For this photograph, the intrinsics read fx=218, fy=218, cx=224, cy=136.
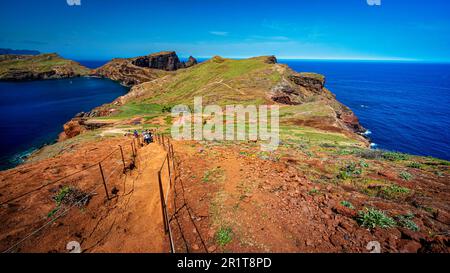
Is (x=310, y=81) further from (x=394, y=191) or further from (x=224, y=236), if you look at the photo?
(x=224, y=236)

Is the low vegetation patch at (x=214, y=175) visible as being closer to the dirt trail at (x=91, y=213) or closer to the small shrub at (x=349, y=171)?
the dirt trail at (x=91, y=213)

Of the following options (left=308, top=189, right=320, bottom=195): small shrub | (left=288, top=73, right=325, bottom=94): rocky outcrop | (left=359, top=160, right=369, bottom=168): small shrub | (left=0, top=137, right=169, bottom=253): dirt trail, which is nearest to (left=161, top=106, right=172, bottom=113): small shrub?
(left=288, top=73, right=325, bottom=94): rocky outcrop

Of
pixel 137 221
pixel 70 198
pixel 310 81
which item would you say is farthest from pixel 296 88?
pixel 70 198

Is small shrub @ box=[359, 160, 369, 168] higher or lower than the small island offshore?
higher

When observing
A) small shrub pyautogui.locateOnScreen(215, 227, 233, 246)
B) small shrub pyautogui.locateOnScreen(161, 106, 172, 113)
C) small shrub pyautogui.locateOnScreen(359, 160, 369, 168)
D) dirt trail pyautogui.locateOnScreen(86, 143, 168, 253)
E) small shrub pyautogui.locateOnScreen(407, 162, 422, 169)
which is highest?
small shrub pyautogui.locateOnScreen(161, 106, 172, 113)

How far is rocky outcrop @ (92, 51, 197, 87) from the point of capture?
161 meters

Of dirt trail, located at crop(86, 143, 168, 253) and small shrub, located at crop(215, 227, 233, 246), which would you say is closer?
small shrub, located at crop(215, 227, 233, 246)

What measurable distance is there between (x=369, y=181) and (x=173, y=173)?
11451mm

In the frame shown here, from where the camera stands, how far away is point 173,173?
13.9 metres

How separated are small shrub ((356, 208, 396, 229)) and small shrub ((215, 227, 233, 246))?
200 inches

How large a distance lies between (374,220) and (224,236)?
5775mm

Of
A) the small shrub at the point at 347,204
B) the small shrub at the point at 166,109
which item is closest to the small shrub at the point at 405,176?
the small shrub at the point at 347,204

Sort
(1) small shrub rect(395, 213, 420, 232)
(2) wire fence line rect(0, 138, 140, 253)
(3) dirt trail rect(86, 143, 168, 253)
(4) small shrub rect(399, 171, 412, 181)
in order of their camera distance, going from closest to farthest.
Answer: (1) small shrub rect(395, 213, 420, 232) → (3) dirt trail rect(86, 143, 168, 253) → (2) wire fence line rect(0, 138, 140, 253) → (4) small shrub rect(399, 171, 412, 181)

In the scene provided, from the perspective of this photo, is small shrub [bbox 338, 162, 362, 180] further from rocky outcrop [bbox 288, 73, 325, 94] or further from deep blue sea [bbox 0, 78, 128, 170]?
rocky outcrop [bbox 288, 73, 325, 94]
